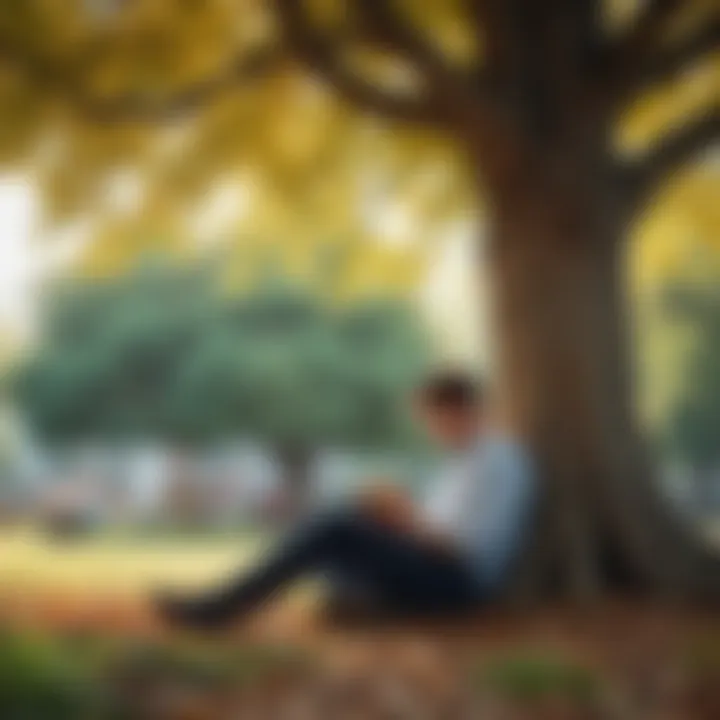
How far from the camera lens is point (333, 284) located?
114cm

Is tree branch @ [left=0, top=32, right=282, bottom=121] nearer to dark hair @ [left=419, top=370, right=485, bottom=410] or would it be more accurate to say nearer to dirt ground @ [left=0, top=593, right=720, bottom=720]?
dark hair @ [left=419, top=370, right=485, bottom=410]

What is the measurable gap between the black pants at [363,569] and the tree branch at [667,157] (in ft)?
1.36

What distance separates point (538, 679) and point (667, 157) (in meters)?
0.54

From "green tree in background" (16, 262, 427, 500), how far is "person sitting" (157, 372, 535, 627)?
0.15ft

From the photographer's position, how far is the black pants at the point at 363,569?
1.08 m

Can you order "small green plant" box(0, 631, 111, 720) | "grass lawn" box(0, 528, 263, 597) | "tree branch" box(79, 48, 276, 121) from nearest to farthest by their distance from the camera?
"small green plant" box(0, 631, 111, 720) < "grass lawn" box(0, 528, 263, 597) < "tree branch" box(79, 48, 276, 121)

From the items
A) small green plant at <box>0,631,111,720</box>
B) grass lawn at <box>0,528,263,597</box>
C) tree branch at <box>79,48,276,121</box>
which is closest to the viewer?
small green plant at <box>0,631,111,720</box>

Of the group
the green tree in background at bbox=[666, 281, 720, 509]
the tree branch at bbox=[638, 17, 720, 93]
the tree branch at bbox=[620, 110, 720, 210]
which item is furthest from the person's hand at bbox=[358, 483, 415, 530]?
the tree branch at bbox=[638, 17, 720, 93]

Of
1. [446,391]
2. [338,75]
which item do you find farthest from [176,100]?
[446,391]

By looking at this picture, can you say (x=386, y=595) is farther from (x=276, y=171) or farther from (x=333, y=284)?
(x=276, y=171)

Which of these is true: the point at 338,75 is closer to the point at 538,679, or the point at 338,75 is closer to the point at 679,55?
the point at 679,55

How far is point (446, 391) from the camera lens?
113 cm

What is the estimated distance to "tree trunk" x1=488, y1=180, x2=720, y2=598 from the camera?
117 cm

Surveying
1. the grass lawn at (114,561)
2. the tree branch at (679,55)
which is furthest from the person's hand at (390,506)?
the tree branch at (679,55)
